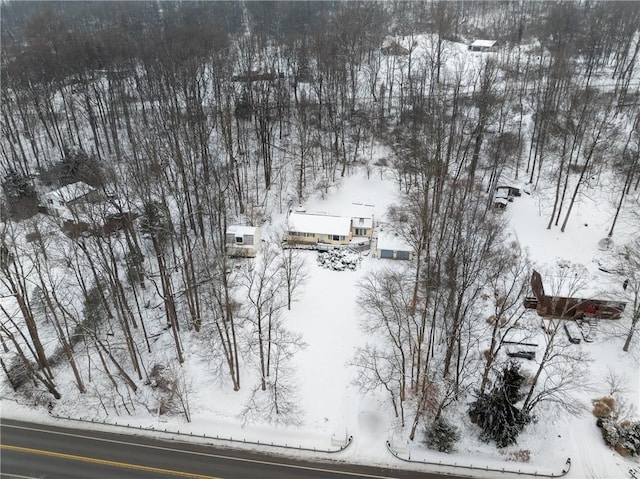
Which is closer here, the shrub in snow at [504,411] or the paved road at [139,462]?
the paved road at [139,462]

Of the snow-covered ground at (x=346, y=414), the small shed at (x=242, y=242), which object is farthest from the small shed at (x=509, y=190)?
the small shed at (x=242, y=242)

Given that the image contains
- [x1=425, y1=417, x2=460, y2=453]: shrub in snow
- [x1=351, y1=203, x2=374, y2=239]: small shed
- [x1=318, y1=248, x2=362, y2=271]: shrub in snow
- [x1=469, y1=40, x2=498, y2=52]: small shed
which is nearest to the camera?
[x1=425, y1=417, x2=460, y2=453]: shrub in snow

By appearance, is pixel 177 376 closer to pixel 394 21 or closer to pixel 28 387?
pixel 28 387

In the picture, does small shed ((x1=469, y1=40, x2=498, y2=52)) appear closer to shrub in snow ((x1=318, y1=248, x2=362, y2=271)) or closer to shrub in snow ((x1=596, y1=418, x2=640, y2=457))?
shrub in snow ((x1=318, y1=248, x2=362, y2=271))

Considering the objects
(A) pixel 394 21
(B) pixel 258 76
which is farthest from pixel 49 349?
(A) pixel 394 21

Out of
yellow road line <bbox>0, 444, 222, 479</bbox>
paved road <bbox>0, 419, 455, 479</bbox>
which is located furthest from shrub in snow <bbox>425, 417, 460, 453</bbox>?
yellow road line <bbox>0, 444, 222, 479</bbox>

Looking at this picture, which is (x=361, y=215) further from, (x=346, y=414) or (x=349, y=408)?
(x=346, y=414)

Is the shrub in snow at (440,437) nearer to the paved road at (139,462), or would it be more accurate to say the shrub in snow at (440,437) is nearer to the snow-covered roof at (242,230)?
the paved road at (139,462)

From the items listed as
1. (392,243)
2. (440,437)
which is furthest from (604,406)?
(392,243)
